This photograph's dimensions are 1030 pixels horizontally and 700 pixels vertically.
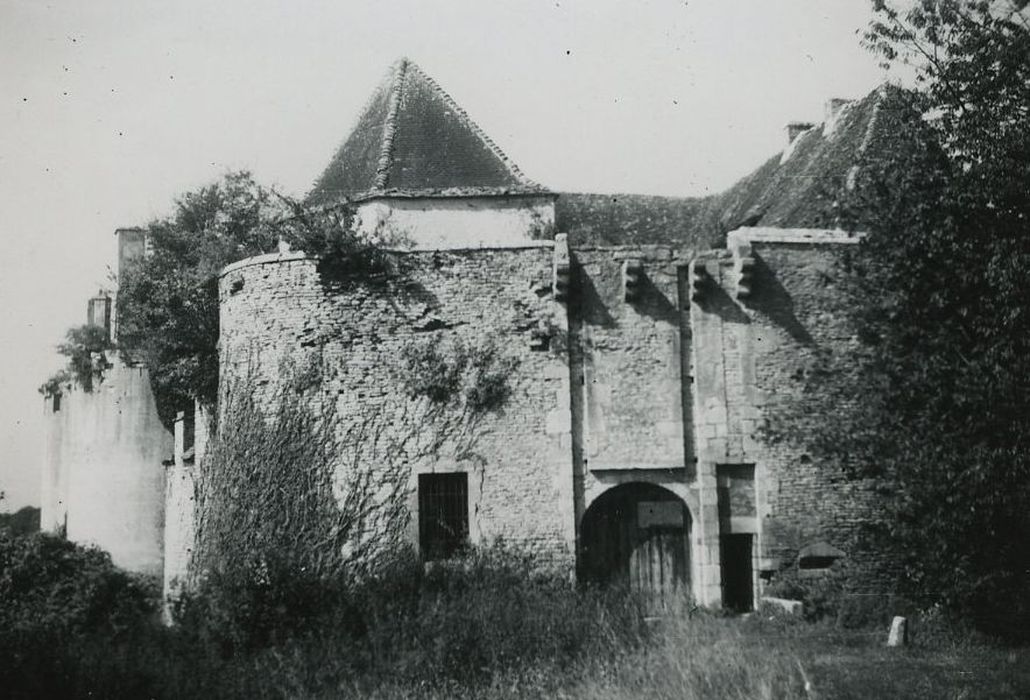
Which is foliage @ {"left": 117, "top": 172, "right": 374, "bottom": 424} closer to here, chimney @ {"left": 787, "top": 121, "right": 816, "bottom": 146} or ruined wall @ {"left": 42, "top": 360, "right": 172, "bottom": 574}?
ruined wall @ {"left": 42, "top": 360, "right": 172, "bottom": 574}

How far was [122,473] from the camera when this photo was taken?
2388cm

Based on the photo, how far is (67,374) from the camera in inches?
1060

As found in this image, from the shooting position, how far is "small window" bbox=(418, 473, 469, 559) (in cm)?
1541

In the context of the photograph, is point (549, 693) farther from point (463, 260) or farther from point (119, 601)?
point (119, 601)

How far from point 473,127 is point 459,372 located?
343 inches

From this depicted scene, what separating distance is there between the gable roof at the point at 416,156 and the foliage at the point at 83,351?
25.5ft

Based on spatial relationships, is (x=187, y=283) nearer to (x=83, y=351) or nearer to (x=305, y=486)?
(x=305, y=486)

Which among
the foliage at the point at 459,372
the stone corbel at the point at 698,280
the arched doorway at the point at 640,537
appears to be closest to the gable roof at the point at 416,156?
the foliage at the point at 459,372

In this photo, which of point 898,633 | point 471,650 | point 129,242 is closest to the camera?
point 471,650

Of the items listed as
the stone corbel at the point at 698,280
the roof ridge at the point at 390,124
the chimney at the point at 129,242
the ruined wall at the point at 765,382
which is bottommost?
the ruined wall at the point at 765,382

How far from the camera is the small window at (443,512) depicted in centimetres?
1541

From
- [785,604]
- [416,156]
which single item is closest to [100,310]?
[416,156]

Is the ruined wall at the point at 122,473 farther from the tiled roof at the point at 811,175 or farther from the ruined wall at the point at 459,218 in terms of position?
the tiled roof at the point at 811,175

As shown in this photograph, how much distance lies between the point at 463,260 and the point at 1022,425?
26.4ft
